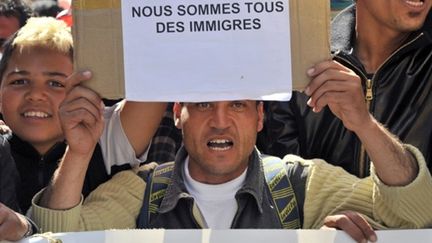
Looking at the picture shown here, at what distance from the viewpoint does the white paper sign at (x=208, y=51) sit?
123 inches

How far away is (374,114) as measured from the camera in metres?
3.92

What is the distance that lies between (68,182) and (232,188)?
0.54 metres

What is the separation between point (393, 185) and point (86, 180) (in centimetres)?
108

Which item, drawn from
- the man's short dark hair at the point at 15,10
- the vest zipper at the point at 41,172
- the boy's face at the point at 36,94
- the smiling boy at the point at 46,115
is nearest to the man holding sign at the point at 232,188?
the smiling boy at the point at 46,115

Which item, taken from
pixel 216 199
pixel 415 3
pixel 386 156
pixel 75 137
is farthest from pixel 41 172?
pixel 415 3

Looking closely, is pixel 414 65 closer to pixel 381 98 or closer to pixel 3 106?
pixel 381 98

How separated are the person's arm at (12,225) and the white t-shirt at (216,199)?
0.58 meters

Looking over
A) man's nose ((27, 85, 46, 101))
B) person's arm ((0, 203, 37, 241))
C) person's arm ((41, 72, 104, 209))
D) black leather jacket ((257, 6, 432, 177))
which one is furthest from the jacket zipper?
person's arm ((0, 203, 37, 241))

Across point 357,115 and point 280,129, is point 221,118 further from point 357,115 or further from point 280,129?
point 280,129

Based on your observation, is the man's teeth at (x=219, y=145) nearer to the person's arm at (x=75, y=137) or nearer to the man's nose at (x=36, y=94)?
the person's arm at (x=75, y=137)

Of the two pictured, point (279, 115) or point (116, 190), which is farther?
point (279, 115)

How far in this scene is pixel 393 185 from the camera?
3.25 m

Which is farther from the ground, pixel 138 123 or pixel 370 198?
pixel 138 123

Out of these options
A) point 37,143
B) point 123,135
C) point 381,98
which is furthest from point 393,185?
point 37,143
